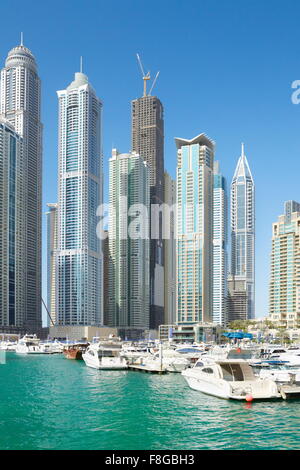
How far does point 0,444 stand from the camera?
34688mm

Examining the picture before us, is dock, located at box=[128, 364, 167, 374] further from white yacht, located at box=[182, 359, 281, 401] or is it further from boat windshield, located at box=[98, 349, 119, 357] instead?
white yacht, located at box=[182, 359, 281, 401]

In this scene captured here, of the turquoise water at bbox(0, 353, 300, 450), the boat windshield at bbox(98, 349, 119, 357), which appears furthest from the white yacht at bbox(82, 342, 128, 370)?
the turquoise water at bbox(0, 353, 300, 450)

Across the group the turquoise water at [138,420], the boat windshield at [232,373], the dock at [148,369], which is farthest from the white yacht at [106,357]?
the boat windshield at [232,373]

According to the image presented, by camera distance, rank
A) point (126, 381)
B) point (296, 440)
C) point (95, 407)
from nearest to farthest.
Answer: point (296, 440) → point (95, 407) → point (126, 381)

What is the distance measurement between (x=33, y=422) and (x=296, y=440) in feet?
59.7

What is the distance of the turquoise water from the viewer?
114 ft

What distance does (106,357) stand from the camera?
92.0 metres

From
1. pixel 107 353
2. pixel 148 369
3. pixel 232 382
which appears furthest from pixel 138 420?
pixel 107 353

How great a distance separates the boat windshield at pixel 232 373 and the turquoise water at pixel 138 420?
7.45 feet

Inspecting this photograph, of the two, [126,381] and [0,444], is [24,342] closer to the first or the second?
[126,381]

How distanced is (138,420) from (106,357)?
165ft

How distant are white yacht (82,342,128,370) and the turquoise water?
83.6ft
